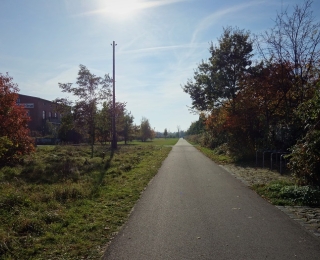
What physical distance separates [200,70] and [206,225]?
2135 centimetres

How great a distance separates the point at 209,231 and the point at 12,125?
12878 mm

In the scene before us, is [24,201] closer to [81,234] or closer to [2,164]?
[81,234]

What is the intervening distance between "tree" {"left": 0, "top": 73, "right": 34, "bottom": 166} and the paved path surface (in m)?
8.99

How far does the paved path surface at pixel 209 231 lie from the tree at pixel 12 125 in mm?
8994

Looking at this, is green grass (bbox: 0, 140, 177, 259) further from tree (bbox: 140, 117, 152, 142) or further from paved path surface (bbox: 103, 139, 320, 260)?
tree (bbox: 140, 117, 152, 142)

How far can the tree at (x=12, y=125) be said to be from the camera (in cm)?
1521

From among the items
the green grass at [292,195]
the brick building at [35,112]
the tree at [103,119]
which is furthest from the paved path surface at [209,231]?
the brick building at [35,112]

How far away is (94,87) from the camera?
23.4 meters

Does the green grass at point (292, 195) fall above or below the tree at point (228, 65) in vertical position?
below

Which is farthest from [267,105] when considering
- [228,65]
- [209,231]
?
[209,231]

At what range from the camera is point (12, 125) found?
1577 cm

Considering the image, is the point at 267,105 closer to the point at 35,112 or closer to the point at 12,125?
the point at 12,125

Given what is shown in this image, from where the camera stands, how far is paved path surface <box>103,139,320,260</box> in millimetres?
4910

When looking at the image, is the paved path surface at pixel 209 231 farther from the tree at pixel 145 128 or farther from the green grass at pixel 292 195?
the tree at pixel 145 128
